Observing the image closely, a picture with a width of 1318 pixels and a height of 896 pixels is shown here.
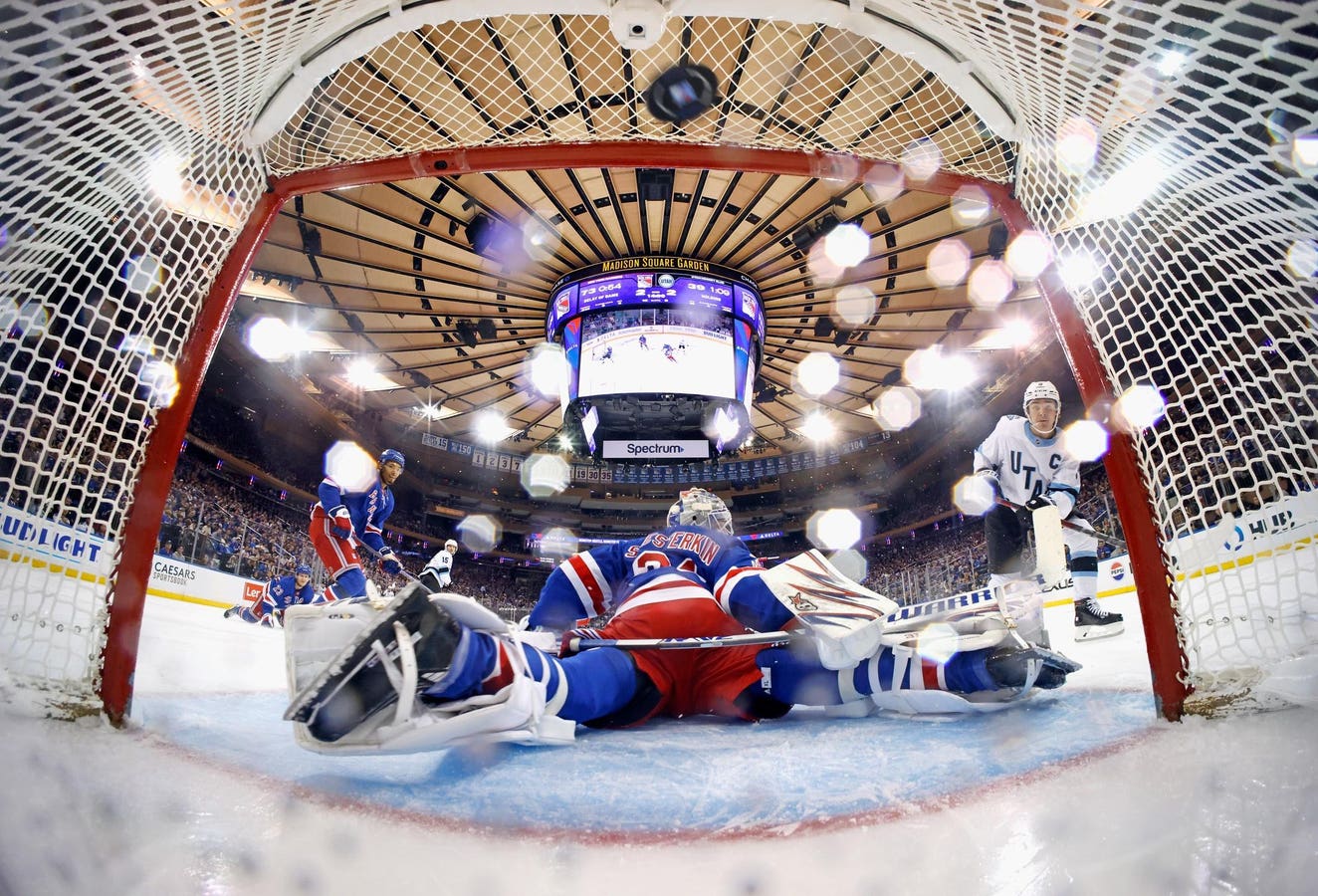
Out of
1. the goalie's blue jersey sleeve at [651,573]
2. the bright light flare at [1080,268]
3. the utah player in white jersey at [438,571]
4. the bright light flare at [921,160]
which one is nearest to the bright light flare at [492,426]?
the utah player in white jersey at [438,571]

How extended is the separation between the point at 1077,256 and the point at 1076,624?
9.17 feet

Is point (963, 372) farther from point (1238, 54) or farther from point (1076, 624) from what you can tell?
point (1238, 54)

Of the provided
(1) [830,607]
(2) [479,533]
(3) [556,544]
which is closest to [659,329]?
(1) [830,607]

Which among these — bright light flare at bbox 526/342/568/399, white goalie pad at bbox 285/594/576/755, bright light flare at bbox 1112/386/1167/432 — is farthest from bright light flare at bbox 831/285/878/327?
white goalie pad at bbox 285/594/576/755

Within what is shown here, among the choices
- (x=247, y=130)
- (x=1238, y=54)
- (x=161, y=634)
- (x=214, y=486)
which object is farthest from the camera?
(x=214, y=486)

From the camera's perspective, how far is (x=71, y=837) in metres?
0.87

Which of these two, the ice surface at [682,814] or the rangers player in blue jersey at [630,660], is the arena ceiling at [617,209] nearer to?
the rangers player in blue jersey at [630,660]

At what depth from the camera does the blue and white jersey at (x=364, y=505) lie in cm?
490

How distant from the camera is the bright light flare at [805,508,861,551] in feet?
73.4

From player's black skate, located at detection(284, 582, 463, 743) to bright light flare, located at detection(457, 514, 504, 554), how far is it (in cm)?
2302

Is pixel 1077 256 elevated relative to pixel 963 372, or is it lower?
lower

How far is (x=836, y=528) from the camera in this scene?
73.8ft

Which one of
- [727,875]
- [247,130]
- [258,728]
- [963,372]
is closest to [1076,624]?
[727,875]

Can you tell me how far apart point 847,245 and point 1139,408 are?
23.6 feet
